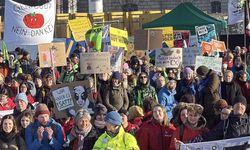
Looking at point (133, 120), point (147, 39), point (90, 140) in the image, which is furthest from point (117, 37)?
point (90, 140)

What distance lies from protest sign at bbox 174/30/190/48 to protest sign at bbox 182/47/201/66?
377 cm

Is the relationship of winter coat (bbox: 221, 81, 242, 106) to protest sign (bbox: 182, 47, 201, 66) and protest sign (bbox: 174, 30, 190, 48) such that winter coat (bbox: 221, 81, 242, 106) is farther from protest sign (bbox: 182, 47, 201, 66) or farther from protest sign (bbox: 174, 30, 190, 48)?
protest sign (bbox: 174, 30, 190, 48)

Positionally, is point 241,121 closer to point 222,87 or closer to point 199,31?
point 222,87

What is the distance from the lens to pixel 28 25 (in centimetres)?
1309

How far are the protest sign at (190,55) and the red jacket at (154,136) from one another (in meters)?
6.33

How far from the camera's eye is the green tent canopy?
20188 mm

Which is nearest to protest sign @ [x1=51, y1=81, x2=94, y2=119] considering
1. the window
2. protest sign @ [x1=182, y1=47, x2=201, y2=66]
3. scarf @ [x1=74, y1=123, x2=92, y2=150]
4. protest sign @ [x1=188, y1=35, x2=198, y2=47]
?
scarf @ [x1=74, y1=123, x2=92, y2=150]

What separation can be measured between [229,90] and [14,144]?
383cm

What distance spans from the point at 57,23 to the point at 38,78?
22904mm

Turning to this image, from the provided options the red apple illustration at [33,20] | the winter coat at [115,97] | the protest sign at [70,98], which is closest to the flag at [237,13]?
the red apple illustration at [33,20]

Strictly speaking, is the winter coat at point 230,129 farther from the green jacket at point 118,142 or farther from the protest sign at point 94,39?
the protest sign at point 94,39

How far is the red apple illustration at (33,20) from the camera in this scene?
1308 centimetres

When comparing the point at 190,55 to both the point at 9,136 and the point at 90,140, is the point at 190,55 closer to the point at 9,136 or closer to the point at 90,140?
the point at 90,140

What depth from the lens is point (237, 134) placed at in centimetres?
655
